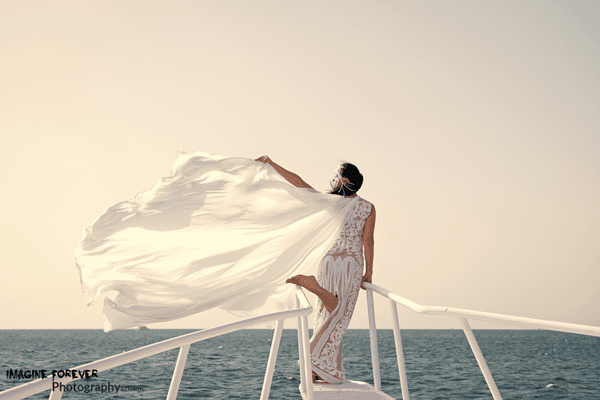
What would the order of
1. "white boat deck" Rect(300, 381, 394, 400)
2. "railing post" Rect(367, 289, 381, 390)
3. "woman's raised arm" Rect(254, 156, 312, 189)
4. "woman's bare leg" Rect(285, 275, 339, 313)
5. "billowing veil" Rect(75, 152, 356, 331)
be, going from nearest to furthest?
"white boat deck" Rect(300, 381, 394, 400)
"railing post" Rect(367, 289, 381, 390)
"woman's bare leg" Rect(285, 275, 339, 313)
"billowing veil" Rect(75, 152, 356, 331)
"woman's raised arm" Rect(254, 156, 312, 189)

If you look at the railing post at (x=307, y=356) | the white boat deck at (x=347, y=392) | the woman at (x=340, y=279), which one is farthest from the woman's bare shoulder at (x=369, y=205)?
the railing post at (x=307, y=356)

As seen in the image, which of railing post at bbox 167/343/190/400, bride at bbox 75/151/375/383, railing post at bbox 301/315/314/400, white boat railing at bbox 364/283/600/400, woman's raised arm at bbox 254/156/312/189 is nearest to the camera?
white boat railing at bbox 364/283/600/400

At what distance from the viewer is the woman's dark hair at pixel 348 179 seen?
194 inches

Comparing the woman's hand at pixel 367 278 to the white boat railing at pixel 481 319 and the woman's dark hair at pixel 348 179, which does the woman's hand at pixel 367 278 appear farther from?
the white boat railing at pixel 481 319

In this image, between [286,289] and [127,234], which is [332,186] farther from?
[127,234]

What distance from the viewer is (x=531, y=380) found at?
4106cm

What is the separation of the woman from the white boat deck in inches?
7.1

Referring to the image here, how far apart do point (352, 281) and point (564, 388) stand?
3861 cm

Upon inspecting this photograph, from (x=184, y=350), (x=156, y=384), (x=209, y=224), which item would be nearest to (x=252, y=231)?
(x=209, y=224)

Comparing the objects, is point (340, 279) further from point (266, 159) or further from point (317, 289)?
point (266, 159)

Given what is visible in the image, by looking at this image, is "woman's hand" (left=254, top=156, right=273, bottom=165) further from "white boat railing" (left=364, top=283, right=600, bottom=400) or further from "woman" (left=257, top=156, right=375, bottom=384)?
"white boat railing" (left=364, top=283, right=600, bottom=400)

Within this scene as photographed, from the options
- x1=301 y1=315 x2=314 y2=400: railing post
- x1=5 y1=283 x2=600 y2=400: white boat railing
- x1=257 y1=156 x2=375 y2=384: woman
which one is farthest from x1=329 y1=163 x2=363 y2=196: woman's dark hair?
x1=301 y1=315 x2=314 y2=400: railing post

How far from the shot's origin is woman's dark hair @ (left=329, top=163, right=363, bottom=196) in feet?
16.2

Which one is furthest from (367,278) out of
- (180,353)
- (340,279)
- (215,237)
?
(180,353)
